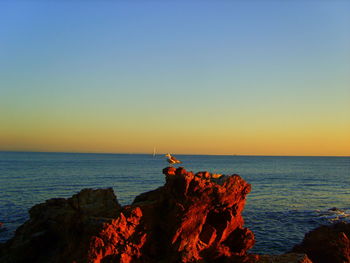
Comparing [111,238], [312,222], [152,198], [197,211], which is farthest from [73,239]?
[312,222]

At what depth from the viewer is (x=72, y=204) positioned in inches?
834

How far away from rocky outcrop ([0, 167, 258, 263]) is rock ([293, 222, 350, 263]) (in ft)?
20.7

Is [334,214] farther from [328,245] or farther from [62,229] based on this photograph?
[62,229]

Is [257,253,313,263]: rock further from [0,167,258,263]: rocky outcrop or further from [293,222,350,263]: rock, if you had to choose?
[293,222,350,263]: rock

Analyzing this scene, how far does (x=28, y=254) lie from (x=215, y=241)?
11248 mm

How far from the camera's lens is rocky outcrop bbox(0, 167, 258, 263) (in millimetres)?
13789

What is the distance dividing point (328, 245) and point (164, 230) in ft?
39.5

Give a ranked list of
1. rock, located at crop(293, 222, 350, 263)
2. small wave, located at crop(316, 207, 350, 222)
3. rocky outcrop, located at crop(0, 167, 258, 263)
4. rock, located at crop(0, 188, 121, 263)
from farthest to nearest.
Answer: small wave, located at crop(316, 207, 350, 222) → rock, located at crop(293, 222, 350, 263) → rock, located at crop(0, 188, 121, 263) → rocky outcrop, located at crop(0, 167, 258, 263)

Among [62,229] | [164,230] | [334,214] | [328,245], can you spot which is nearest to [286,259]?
[328,245]

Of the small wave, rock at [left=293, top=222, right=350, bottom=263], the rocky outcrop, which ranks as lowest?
the small wave

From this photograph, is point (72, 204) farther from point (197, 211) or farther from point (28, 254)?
point (197, 211)

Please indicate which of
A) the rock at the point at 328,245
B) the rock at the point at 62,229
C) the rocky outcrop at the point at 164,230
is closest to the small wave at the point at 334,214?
the rock at the point at 328,245

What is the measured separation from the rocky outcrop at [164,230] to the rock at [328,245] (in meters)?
6.30

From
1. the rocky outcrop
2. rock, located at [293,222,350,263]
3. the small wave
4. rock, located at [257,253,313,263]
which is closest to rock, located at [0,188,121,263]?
the rocky outcrop
